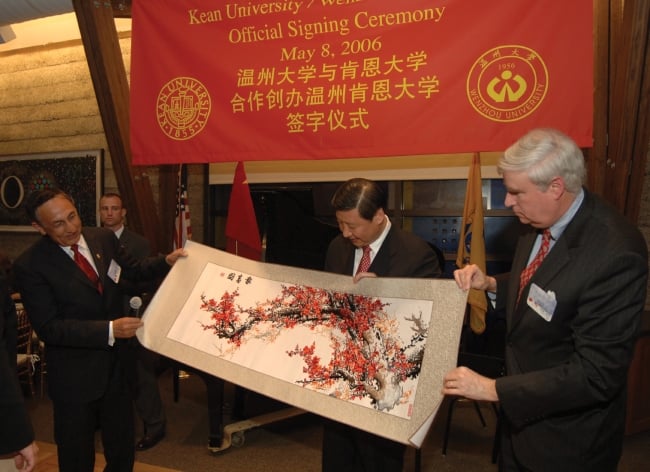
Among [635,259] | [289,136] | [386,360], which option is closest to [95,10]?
[289,136]

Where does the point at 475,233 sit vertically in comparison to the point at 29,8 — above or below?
below

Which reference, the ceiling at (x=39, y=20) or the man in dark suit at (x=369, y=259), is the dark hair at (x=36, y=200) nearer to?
the man in dark suit at (x=369, y=259)

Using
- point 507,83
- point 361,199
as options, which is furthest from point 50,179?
point 507,83

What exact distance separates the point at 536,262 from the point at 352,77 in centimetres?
176

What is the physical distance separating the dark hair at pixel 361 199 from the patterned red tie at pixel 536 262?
0.70 meters

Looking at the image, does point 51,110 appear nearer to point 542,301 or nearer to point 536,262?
point 536,262

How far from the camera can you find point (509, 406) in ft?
4.44

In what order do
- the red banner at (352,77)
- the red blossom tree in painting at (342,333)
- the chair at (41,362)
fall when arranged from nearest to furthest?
the red blossom tree in painting at (342,333) < the red banner at (352,77) < the chair at (41,362)

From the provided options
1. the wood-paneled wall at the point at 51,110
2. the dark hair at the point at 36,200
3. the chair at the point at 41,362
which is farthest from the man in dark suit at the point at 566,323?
the wood-paneled wall at the point at 51,110

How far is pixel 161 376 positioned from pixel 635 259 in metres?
4.64

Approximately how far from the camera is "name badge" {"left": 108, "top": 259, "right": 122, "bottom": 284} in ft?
7.75

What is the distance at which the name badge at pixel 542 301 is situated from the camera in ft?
4.52

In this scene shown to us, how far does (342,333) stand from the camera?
76.7 inches

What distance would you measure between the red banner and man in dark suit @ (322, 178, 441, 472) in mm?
781
